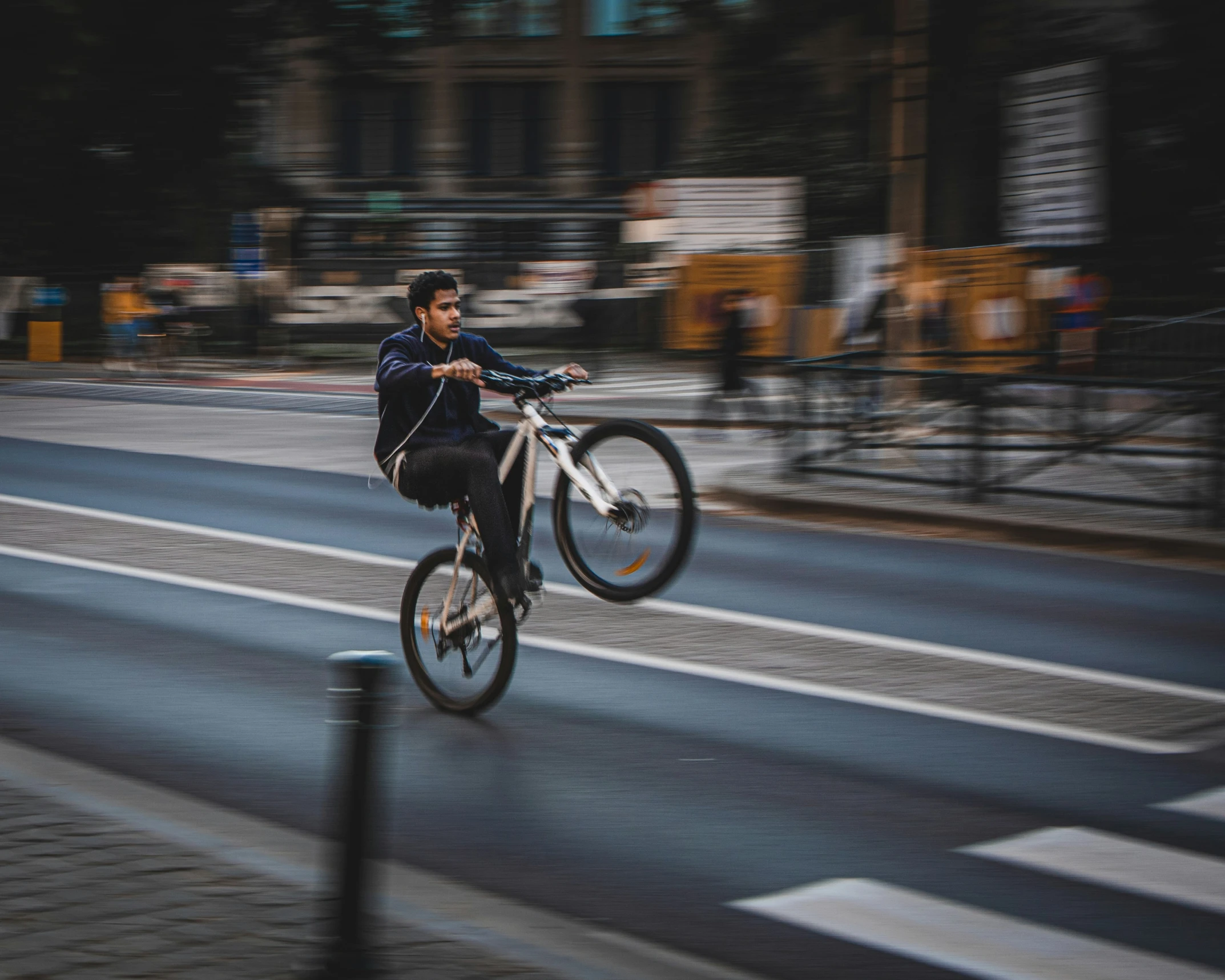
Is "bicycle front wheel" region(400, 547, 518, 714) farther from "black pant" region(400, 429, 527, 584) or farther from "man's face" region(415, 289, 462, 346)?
"man's face" region(415, 289, 462, 346)

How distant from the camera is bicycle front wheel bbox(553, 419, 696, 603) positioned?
7.05 metres

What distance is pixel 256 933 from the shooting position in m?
3.92

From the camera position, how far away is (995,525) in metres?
12.1

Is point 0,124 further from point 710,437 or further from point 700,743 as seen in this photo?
point 700,743

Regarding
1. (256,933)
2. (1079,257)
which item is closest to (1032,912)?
(256,933)

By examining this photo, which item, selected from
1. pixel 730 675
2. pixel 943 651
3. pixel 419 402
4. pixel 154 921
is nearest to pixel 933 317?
pixel 943 651

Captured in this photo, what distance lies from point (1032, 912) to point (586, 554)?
3.58m

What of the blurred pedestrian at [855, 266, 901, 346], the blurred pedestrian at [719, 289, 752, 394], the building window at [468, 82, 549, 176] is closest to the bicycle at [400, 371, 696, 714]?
the blurred pedestrian at [719, 289, 752, 394]

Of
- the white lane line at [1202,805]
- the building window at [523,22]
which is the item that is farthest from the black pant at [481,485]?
the building window at [523,22]

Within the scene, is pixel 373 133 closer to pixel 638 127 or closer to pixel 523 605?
pixel 638 127

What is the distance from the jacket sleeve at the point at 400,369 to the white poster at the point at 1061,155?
1713 cm

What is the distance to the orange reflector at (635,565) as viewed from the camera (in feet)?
24.7

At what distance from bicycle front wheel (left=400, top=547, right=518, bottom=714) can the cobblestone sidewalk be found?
2.02 metres

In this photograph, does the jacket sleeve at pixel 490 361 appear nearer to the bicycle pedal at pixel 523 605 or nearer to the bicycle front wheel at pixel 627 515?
the bicycle front wheel at pixel 627 515
